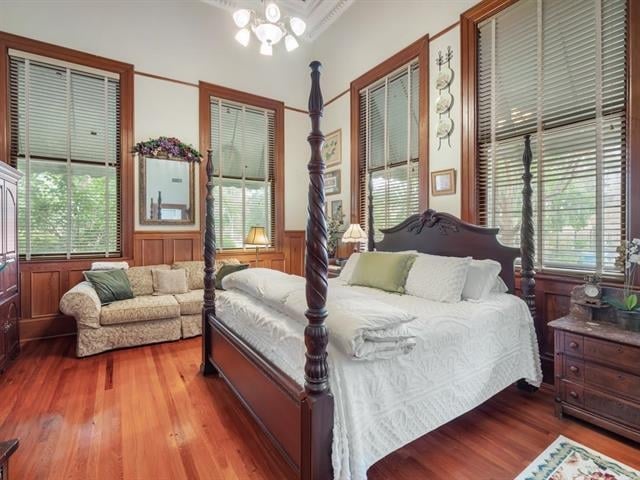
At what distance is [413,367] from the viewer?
5.63 feet

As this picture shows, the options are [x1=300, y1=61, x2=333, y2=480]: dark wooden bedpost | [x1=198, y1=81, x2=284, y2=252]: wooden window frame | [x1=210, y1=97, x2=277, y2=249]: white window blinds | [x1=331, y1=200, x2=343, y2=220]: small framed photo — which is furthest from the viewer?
[x1=331, y1=200, x2=343, y2=220]: small framed photo

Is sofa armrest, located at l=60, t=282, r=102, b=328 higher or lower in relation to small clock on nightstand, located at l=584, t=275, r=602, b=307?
lower

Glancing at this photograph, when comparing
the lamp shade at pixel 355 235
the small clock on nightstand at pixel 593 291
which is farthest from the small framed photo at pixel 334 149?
the small clock on nightstand at pixel 593 291

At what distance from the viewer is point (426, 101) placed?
379 centimetres

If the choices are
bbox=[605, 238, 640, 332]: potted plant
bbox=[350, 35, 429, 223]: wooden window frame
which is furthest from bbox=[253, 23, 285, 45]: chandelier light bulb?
bbox=[605, 238, 640, 332]: potted plant

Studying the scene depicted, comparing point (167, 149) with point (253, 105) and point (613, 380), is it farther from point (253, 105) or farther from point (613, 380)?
point (613, 380)

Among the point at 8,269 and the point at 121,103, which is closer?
the point at 8,269

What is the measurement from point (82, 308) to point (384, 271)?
2.91 meters

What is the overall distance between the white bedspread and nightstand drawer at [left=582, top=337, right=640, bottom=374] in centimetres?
43

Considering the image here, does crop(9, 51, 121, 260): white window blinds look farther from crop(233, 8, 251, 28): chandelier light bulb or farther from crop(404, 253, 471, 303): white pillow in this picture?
crop(404, 253, 471, 303): white pillow

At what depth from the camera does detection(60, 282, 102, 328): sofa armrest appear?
3234 millimetres

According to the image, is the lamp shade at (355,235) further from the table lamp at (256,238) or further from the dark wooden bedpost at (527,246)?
the dark wooden bedpost at (527,246)

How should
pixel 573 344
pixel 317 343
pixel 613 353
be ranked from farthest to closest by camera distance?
pixel 573 344 → pixel 613 353 → pixel 317 343

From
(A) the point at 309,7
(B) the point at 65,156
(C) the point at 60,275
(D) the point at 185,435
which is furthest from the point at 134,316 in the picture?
(A) the point at 309,7
